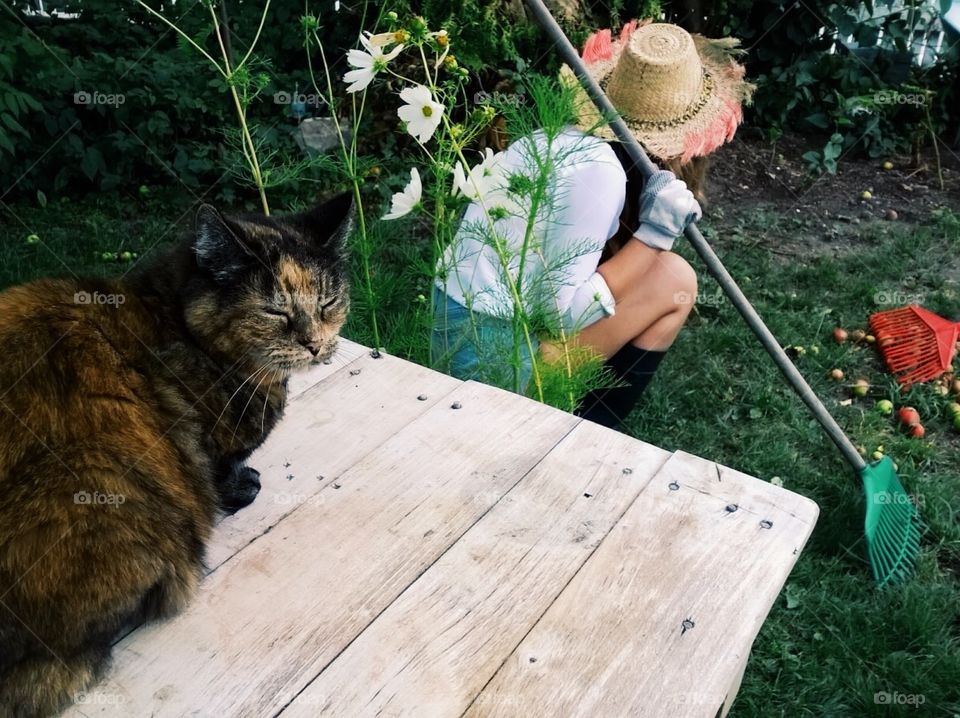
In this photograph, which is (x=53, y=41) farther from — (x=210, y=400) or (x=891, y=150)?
(x=891, y=150)

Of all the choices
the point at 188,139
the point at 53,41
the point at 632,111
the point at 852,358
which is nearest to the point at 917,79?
the point at 852,358

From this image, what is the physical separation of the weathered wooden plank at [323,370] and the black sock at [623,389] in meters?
1.05

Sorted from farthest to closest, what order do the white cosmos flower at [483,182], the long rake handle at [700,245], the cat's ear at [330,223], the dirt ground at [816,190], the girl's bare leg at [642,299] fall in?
1. the dirt ground at [816,190]
2. the girl's bare leg at [642,299]
3. the long rake handle at [700,245]
4. the white cosmos flower at [483,182]
5. the cat's ear at [330,223]

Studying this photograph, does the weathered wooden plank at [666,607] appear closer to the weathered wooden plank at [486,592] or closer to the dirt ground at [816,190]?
the weathered wooden plank at [486,592]

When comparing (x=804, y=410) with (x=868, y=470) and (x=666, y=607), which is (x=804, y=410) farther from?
(x=666, y=607)

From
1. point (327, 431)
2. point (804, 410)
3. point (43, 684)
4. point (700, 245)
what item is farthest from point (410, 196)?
point (804, 410)

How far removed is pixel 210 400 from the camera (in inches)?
62.4

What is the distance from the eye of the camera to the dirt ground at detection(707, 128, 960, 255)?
15.8ft

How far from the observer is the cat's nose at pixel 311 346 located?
1.71 m

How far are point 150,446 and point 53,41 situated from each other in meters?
4.04

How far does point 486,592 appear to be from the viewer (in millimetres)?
1477

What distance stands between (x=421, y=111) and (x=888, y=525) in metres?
2.08

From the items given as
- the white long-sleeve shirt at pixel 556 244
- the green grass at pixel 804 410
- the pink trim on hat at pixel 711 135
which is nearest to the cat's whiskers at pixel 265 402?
the white long-sleeve shirt at pixel 556 244

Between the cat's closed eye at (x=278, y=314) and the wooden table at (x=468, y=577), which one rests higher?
the cat's closed eye at (x=278, y=314)
